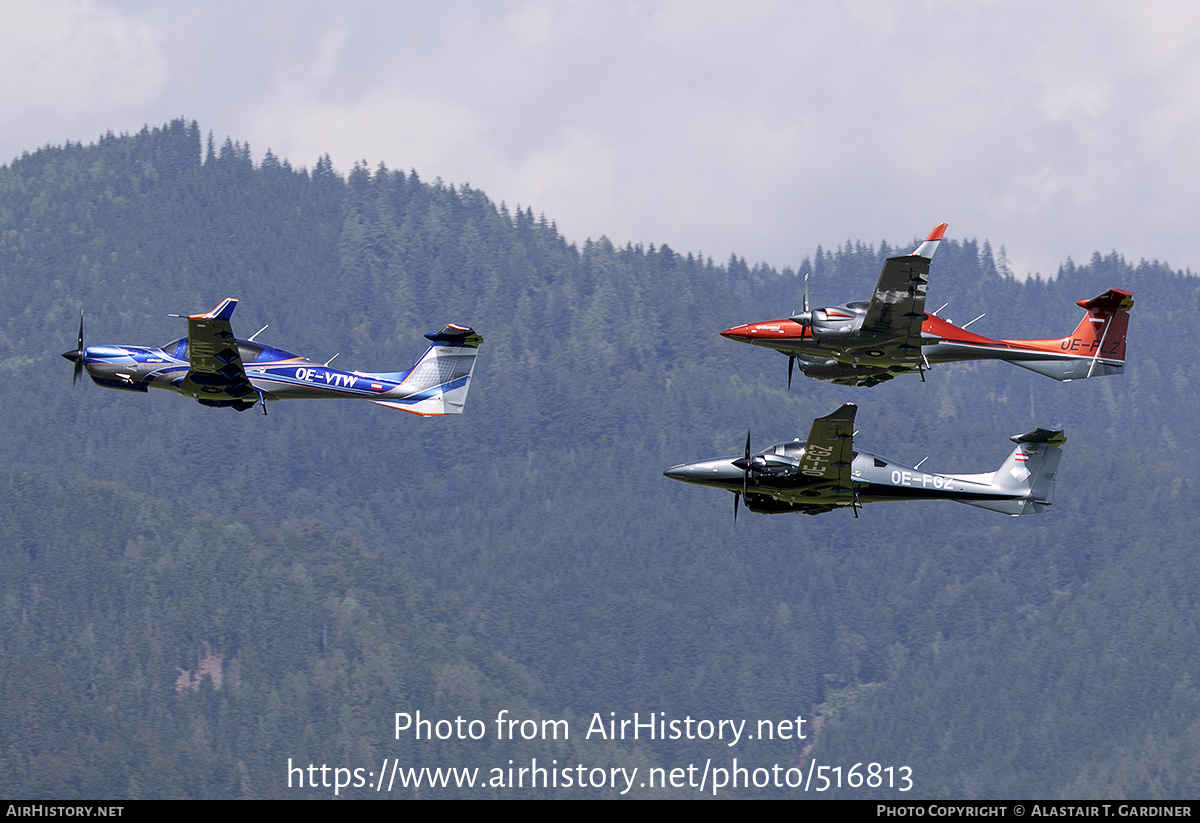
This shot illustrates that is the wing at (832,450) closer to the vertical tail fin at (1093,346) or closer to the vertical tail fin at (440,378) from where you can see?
the vertical tail fin at (1093,346)

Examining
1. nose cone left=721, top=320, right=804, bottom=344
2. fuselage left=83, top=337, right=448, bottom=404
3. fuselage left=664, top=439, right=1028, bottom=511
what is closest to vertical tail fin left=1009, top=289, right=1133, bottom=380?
fuselage left=664, top=439, right=1028, bottom=511

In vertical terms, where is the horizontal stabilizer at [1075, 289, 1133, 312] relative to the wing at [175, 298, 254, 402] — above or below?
above

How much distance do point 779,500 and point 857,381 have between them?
27.2 feet

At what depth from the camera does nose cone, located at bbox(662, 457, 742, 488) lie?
257ft

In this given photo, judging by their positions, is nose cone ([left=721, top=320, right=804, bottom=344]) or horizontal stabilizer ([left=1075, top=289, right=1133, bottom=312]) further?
horizontal stabilizer ([left=1075, top=289, right=1133, bottom=312])

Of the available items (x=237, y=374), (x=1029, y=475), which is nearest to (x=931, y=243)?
(x=1029, y=475)

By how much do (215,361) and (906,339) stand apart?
29859 millimetres

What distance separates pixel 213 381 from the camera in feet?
268

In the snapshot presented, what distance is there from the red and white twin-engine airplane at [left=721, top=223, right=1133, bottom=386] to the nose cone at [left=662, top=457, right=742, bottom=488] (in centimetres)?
502

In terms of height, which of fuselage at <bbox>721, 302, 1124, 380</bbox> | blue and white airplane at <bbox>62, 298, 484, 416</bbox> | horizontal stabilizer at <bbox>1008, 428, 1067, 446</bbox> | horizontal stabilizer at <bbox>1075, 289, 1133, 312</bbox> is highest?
horizontal stabilizer at <bbox>1075, 289, 1133, 312</bbox>

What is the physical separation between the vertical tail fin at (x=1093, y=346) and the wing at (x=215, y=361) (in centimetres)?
3435

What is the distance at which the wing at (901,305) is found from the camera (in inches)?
2844

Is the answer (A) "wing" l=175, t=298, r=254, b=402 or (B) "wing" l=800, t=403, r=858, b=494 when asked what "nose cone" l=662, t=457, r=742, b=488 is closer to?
(B) "wing" l=800, t=403, r=858, b=494
